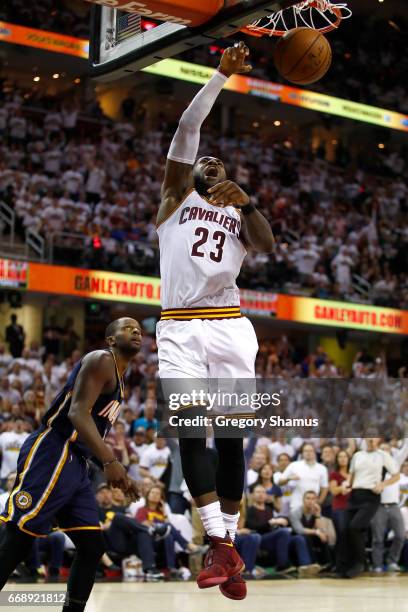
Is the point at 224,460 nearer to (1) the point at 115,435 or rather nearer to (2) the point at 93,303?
(1) the point at 115,435

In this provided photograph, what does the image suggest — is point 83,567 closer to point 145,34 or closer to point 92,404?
point 92,404

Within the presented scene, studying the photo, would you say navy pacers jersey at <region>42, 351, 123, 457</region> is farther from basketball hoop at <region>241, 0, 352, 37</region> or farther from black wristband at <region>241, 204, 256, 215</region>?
basketball hoop at <region>241, 0, 352, 37</region>

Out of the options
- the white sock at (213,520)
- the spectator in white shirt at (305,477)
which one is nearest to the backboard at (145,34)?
the white sock at (213,520)

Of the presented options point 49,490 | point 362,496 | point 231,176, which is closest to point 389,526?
point 362,496

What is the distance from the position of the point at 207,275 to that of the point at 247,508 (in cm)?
701

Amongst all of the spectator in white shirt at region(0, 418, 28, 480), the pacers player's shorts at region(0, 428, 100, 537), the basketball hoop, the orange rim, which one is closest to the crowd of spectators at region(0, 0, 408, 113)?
the spectator in white shirt at region(0, 418, 28, 480)

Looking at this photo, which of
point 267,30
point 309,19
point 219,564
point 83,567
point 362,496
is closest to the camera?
point 219,564

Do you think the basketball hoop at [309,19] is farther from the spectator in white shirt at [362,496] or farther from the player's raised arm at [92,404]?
the spectator in white shirt at [362,496]

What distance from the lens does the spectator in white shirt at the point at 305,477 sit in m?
12.8

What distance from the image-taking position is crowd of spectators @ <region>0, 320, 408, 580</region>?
11.6 metres

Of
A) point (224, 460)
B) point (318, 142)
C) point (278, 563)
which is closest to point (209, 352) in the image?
point (224, 460)

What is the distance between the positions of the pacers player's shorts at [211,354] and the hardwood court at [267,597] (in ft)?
8.55

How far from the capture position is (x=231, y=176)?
26578 mm

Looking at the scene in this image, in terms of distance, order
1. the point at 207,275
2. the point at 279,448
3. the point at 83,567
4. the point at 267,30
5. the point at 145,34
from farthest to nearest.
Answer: the point at 279,448 → the point at 267,30 → the point at 145,34 → the point at 83,567 → the point at 207,275
